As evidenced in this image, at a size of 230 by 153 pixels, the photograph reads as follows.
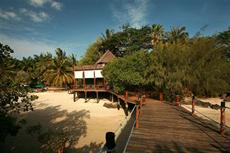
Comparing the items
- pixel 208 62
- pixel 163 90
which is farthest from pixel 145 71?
pixel 208 62

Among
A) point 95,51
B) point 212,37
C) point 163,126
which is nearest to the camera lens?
point 163,126

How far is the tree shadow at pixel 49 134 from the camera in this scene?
35.1 feet

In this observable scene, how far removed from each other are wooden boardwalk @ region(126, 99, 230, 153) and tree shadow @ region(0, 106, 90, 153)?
4.73 m

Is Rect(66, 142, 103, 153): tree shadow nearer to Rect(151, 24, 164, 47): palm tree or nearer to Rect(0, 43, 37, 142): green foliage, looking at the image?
Rect(0, 43, 37, 142): green foliage

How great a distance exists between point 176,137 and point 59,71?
36391 millimetres

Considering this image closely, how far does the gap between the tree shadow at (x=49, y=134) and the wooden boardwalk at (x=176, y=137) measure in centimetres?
473

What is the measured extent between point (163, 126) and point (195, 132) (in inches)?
56.5

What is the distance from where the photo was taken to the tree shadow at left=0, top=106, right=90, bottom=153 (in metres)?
10.7

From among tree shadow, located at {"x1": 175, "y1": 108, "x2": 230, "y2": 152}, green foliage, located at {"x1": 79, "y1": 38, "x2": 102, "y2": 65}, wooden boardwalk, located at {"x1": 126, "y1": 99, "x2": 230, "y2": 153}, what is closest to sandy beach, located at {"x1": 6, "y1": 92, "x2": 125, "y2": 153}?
wooden boardwalk, located at {"x1": 126, "y1": 99, "x2": 230, "y2": 153}

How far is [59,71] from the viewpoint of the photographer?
40.4 metres

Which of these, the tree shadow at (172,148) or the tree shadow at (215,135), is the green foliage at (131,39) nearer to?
the tree shadow at (215,135)

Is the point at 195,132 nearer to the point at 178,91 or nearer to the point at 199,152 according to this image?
the point at 199,152

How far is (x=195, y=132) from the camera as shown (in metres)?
7.80

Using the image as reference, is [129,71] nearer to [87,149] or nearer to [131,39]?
Result: [87,149]
